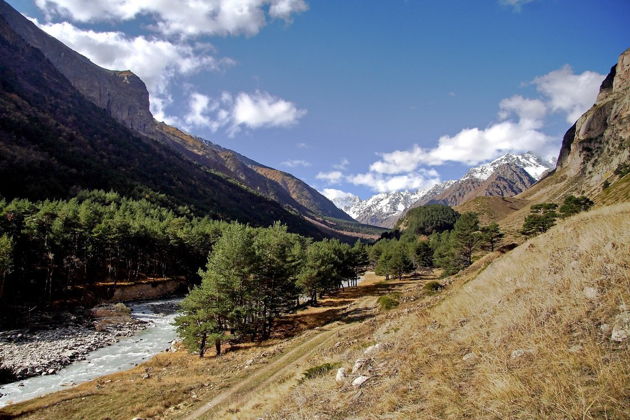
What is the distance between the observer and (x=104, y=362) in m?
36.8

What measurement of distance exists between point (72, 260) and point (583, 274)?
263 ft

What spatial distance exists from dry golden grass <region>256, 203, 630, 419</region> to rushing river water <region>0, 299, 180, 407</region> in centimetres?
2621

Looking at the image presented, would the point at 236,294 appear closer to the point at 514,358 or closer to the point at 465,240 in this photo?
the point at 514,358

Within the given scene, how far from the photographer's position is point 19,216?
Answer: 6122 cm

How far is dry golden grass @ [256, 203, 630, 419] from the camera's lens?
18.9 feet

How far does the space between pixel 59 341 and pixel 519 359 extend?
170 ft

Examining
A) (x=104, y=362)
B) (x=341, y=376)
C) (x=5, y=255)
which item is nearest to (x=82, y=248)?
(x=5, y=255)

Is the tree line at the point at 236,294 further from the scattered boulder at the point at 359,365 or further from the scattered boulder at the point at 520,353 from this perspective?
the scattered boulder at the point at 520,353

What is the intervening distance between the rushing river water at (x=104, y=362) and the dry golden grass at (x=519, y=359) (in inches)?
1032

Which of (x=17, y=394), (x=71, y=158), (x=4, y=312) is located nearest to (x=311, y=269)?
(x=17, y=394)

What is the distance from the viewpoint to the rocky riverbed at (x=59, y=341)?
3342 cm

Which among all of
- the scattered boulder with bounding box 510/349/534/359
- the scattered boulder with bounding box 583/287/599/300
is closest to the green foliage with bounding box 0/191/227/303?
the scattered boulder with bounding box 510/349/534/359

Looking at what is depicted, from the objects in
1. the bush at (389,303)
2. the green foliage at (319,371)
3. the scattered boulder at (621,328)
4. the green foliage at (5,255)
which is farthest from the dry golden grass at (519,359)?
the green foliage at (5,255)

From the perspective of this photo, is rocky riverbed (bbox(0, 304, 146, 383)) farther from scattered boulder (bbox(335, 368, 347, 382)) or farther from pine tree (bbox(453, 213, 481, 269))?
pine tree (bbox(453, 213, 481, 269))
